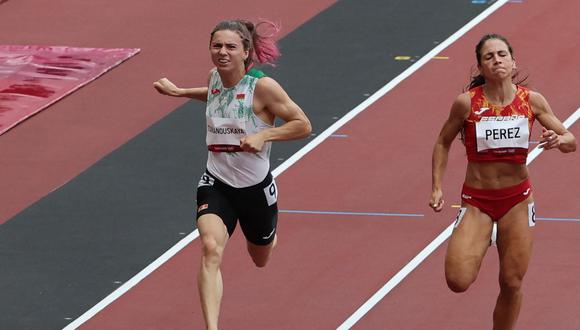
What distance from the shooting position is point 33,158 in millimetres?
17953

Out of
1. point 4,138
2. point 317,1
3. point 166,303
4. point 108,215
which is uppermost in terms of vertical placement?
point 317,1

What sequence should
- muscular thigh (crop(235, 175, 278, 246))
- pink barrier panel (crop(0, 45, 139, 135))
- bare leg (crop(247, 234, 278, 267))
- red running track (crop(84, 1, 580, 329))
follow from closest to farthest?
muscular thigh (crop(235, 175, 278, 246)) → bare leg (crop(247, 234, 278, 267)) → red running track (crop(84, 1, 580, 329)) → pink barrier panel (crop(0, 45, 139, 135))

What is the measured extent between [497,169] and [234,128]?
2011mm

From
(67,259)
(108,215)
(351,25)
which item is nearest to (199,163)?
(108,215)

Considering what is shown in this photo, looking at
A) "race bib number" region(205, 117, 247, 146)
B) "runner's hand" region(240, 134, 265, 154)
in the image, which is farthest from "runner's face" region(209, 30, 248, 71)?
"runner's hand" region(240, 134, 265, 154)

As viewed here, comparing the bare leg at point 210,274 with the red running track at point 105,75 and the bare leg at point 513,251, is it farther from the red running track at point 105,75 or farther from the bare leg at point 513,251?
the red running track at point 105,75

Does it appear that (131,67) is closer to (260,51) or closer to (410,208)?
(410,208)

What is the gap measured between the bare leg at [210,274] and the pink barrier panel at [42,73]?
7051 millimetres

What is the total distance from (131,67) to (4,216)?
4.40m

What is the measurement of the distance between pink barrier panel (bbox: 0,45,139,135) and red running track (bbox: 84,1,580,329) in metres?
3.68

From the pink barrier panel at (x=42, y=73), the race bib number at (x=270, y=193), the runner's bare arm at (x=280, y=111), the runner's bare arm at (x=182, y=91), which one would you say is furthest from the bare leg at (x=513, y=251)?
the pink barrier panel at (x=42, y=73)

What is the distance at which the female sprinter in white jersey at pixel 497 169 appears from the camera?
470 inches

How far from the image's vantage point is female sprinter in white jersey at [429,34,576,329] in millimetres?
11945

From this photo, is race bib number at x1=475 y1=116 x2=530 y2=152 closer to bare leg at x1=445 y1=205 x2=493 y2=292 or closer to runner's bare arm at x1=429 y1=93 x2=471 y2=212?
runner's bare arm at x1=429 y1=93 x2=471 y2=212
